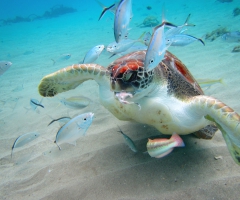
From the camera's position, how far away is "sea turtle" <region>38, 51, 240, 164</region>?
151 cm

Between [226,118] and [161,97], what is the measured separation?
0.61 m

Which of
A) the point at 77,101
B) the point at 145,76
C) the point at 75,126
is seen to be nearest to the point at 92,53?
the point at 77,101

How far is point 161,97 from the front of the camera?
1872 millimetres

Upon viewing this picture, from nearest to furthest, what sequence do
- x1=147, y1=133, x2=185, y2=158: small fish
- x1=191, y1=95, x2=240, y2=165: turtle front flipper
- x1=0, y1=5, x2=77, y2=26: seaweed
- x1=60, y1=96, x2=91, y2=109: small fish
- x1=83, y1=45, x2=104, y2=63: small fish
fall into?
x1=147, y1=133, x2=185, y2=158: small fish < x1=191, y1=95, x2=240, y2=165: turtle front flipper < x1=60, y1=96, x2=91, y2=109: small fish < x1=83, y1=45, x2=104, y2=63: small fish < x1=0, y1=5, x2=77, y2=26: seaweed

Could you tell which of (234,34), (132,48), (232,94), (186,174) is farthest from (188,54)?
(186,174)

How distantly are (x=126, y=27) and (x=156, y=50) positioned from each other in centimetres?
88

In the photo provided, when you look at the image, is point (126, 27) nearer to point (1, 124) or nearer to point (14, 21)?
point (1, 124)

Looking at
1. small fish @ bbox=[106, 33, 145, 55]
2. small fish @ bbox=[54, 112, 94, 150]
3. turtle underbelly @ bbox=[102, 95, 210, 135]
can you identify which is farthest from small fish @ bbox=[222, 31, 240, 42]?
small fish @ bbox=[54, 112, 94, 150]

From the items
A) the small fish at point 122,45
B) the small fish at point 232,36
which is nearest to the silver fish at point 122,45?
the small fish at point 122,45

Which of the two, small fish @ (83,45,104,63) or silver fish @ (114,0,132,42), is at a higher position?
silver fish @ (114,0,132,42)

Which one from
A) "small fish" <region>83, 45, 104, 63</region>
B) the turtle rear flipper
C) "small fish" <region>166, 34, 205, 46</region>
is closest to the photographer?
the turtle rear flipper

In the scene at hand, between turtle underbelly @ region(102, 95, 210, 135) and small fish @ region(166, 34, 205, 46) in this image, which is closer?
turtle underbelly @ region(102, 95, 210, 135)

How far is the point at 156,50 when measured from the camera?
4.27 ft

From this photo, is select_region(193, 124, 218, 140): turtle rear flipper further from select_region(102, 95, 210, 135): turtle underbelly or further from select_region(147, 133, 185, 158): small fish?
select_region(147, 133, 185, 158): small fish
